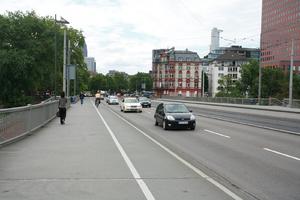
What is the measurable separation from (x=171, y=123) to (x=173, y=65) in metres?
141

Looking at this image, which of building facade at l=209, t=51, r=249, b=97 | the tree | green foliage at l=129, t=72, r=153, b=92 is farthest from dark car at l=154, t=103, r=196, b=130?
green foliage at l=129, t=72, r=153, b=92

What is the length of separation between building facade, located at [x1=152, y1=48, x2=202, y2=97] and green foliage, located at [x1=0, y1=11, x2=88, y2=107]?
313ft

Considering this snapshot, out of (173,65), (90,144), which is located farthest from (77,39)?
(90,144)

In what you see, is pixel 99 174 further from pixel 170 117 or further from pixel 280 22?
pixel 280 22

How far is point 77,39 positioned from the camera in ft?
332

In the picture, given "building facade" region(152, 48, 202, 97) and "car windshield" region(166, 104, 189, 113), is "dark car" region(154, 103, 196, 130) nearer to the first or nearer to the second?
"car windshield" region(166, 104, 189, 113)

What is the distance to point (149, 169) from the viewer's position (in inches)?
396

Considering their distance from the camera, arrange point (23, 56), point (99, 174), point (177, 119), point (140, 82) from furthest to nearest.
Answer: point (140, 82)
point (23, 56)
point (177, 119)
point (99, 174)

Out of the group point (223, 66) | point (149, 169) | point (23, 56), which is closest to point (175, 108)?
point (149, 169)

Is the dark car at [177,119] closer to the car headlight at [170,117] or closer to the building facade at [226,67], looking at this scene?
the car headlight at [170,117]

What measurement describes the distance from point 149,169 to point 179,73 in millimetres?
151423

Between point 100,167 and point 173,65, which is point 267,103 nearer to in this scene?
point 100,167

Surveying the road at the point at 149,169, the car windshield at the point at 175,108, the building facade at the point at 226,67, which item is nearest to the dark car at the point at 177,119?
the car windshield at the point at 175,108

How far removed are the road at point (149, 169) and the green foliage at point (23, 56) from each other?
137 ft
